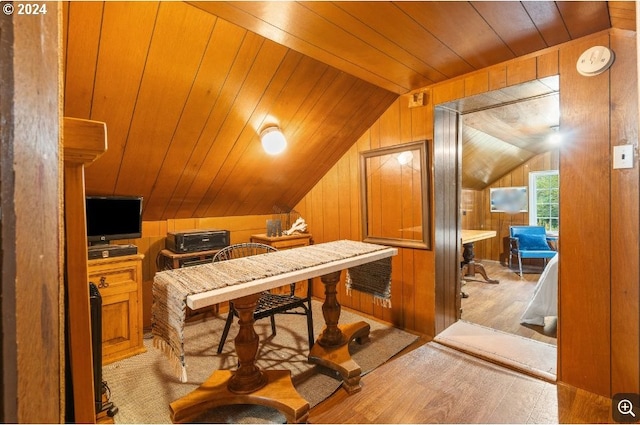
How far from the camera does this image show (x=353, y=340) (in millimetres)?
2285

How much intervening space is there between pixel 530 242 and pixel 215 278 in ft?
15.0

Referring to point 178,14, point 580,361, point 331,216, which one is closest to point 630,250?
point 580,361

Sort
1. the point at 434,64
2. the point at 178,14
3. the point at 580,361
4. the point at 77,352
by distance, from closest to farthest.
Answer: the point at 77,352
the point at 178,14
the point at 580,361
the point at 434,64

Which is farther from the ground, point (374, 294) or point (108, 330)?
point (374, 294)

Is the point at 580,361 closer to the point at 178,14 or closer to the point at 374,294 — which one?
the point at 374,294

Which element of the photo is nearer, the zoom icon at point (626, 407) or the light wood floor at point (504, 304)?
the zoom icon at point (626, 407)

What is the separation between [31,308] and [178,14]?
1531 millimetres

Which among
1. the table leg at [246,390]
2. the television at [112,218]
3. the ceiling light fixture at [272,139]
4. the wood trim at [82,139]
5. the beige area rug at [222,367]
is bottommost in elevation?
the beige area rug at [222,367]

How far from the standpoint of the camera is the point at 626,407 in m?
1.47

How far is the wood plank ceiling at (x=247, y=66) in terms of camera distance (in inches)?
54.1

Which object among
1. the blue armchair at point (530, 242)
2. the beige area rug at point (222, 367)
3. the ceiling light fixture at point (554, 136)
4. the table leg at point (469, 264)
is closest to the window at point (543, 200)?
the blue armchair at point (530, 242)

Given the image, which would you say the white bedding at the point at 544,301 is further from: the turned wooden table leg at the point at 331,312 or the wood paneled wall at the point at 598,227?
the turned wooden table leg at the point at 331,312

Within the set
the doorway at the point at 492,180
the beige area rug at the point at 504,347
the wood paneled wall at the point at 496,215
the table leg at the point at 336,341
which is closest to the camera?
the table leg at the point at 336,341

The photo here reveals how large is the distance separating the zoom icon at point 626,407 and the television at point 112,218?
10.3 ft
